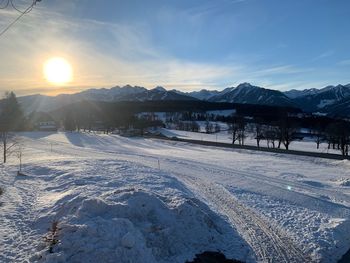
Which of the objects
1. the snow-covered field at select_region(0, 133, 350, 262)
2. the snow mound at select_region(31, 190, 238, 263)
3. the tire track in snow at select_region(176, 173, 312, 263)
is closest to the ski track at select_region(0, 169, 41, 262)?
the snow-covered field at select_region(0, 133, 350, 262)

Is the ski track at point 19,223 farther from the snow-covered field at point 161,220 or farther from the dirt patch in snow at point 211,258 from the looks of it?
the dirt patch in snow at point 211,258

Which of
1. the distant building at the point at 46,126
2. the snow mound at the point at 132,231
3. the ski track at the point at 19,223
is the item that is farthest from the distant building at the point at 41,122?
the snow mound at the point at 132,231

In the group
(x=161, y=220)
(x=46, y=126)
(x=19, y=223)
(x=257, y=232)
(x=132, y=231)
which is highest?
(x=132, y=231)

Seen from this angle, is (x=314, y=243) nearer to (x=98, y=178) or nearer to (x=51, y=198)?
(x=51, y=198)

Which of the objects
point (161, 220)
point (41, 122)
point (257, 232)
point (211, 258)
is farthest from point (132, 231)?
point (41, 122)

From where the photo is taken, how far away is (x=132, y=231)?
13508mm

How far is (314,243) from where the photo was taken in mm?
16312

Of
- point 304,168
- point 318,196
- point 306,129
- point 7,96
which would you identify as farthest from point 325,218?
point 306,129

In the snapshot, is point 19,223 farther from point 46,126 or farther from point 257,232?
point 46,126

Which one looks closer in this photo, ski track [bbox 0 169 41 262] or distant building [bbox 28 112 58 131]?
ski track [bbox 0 169 41 262]

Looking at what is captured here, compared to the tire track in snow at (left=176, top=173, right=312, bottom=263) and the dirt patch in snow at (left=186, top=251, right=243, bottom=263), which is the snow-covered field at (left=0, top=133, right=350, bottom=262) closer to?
the tire track in snow at (left=176, top=173, right=312, bottom=263)

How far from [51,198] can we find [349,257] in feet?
52.3

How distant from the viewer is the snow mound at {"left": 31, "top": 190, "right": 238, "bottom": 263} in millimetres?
12398

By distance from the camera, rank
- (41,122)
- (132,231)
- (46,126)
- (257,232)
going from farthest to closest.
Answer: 1. (41,122)
2. (46,126)
3. (257,232)
4. (132,231)
